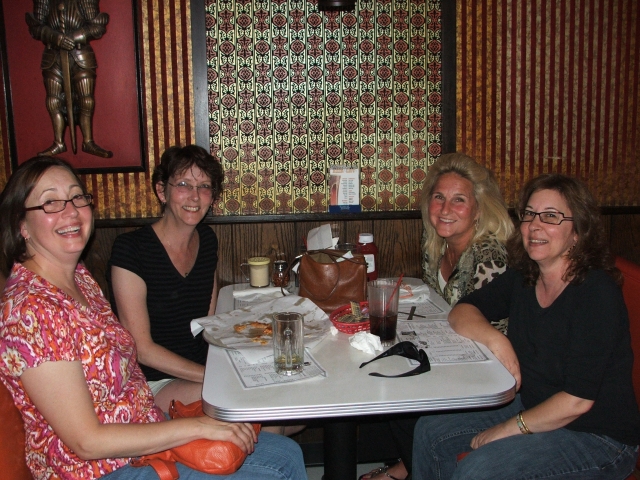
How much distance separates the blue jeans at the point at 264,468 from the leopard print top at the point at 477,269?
932 mm

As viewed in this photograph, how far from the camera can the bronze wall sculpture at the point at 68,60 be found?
289 centimetres

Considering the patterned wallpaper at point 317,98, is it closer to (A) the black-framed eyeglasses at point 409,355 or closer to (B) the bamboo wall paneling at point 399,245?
(B) the bamboo wall paneling at point 399,245

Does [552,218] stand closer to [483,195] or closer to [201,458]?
[483,195]

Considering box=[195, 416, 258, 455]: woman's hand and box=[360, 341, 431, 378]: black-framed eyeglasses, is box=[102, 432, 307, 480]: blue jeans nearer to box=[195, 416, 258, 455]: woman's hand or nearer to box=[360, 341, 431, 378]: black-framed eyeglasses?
box=[195, 416, 258, 455]: woman's hand

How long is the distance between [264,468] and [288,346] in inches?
15.0

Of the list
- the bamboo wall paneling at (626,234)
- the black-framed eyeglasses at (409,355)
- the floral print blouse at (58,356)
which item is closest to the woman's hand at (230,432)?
the floral print blouse at (58,356)

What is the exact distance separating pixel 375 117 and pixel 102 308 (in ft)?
6.18

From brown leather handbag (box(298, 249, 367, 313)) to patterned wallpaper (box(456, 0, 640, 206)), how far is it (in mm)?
1322

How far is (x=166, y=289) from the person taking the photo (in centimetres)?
237

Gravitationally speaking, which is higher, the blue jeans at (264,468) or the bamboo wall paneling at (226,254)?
the bamboo wall paneling at (226,254)

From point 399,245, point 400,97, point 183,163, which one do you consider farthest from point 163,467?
point 400,97

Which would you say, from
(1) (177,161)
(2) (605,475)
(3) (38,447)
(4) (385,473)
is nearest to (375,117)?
(1) (177,161)

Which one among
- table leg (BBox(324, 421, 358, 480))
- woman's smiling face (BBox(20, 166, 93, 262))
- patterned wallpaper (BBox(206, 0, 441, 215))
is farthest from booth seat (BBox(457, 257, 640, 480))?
woman's smiling face (BBox(20, 166, 93, 262))

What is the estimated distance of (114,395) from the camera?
64.9 inches
